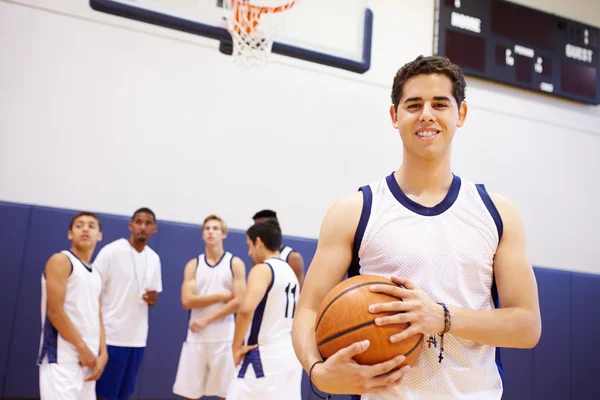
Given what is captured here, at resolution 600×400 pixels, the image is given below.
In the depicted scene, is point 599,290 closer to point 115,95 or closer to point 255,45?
point 255,45

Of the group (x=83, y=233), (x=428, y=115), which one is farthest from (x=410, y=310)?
(x=83, y=233)

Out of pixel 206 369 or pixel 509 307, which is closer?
pixel 509 307

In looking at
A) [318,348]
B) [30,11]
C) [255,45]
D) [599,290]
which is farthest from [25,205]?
[599,290]

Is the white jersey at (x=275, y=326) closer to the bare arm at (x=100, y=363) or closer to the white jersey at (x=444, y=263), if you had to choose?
the bare arm at (x=100, y=363)

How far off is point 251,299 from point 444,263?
8.58ft

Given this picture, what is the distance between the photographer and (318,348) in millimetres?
1696

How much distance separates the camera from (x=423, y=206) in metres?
1.87

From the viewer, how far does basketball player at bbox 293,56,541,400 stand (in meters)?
1.64

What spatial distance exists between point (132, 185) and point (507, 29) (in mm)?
6044

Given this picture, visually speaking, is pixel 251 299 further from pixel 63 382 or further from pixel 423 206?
pixel 423 206

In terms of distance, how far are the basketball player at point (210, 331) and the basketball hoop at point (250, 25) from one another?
214cm

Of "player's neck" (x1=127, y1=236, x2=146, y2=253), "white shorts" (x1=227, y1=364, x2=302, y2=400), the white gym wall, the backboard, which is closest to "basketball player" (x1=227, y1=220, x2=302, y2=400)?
"white shorts" (x1=227, y1=364, x2=302, y2=400)

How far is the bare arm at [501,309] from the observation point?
1.54 metres

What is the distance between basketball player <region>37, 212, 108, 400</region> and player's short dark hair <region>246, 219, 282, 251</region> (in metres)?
1.38
